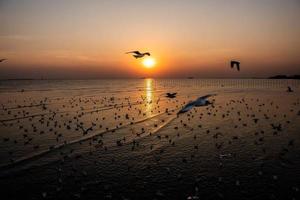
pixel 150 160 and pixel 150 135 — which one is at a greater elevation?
pixel 150 135

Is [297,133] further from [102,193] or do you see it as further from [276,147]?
[102,193]

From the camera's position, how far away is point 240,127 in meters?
28.4

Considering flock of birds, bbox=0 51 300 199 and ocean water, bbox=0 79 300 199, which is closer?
ocean water, bbox=0 79 300 199

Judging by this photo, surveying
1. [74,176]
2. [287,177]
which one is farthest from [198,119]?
[74,176]

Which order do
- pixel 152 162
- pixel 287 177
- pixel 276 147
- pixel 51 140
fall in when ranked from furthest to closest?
pixel 51 140
pixel 276 147
pixel 152 162
pixel 287 177

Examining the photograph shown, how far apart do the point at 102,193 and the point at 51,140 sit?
37.7 feet

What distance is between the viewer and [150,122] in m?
32.4

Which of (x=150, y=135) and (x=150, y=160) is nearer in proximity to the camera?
(x=150, y=160)

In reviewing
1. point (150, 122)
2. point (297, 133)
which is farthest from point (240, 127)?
point (150, 122)

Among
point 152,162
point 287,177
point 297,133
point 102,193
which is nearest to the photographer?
point 102,193

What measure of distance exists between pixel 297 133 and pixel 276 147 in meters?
6.22

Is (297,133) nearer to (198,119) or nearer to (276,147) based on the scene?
(276,147)

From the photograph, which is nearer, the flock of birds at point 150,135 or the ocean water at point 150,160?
the ocean water at point 150,160

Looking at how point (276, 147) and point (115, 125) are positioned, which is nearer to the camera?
point (276, 147)
